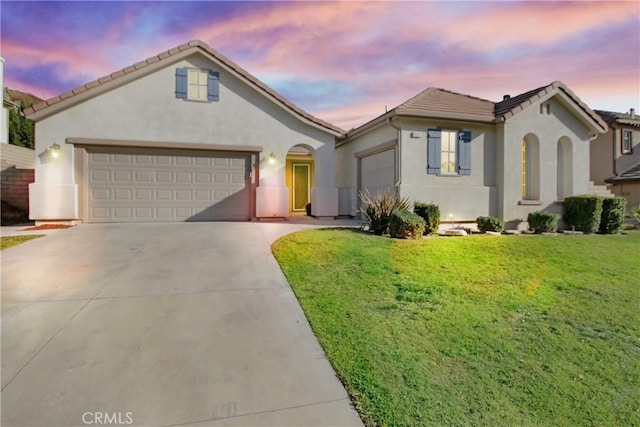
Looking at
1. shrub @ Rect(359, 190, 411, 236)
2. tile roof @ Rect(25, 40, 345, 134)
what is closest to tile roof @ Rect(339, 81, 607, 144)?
tile roof @ Rect(25, 40, 345, 134)

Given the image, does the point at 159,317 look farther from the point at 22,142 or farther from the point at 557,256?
the point at 22,142

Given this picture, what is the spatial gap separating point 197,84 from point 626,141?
2298 cm

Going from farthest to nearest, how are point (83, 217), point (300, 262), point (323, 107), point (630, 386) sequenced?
point (323, 107) < point (83, 217) < point (300, 262) < point (630, 386)

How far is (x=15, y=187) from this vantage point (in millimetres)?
12820

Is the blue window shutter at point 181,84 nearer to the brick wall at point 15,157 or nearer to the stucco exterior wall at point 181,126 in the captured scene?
the stucco exterior wall at point 181,126

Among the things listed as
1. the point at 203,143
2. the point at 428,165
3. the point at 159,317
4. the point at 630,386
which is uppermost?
the point at 203,143

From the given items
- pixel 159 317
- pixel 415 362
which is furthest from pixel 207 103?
pixel 415 362

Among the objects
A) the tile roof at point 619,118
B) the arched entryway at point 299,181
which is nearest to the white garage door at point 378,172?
the arched entryway at point 299,181

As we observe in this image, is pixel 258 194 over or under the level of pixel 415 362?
over

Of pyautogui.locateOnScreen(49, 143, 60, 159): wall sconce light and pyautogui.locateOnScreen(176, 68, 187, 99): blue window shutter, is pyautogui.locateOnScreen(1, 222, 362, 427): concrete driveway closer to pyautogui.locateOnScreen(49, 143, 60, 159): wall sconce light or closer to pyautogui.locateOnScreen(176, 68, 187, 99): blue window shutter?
pyautogui.locateOnScreen(49, 143, 60, 159): wall sconce light

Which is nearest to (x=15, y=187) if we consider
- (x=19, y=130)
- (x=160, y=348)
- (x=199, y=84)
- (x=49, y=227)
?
(x=49, y=227)

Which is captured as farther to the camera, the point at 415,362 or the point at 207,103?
the point at 207,103

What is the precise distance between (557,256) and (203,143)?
36.0ft

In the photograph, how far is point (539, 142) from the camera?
487 inches
